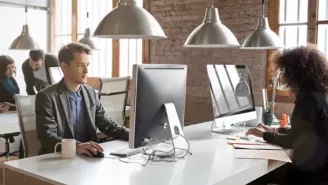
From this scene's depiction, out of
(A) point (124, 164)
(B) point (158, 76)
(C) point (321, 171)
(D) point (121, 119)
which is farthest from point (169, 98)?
(D) point (121, 119)

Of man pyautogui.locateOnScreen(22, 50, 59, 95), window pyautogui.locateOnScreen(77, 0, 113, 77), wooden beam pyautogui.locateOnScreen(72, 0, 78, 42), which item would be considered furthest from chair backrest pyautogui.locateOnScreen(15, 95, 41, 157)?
wooden beam pyautogui.locateOnScreen(72, 0, 78, 42)

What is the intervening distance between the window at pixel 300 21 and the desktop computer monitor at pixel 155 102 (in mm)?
2057

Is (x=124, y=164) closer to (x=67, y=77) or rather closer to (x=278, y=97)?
(x=67, y=77)

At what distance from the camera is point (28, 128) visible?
229 centimetres

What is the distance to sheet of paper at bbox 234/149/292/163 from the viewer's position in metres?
1.92

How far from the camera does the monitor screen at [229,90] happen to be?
2.43 metres

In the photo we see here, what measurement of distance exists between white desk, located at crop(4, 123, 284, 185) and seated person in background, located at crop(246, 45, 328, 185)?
0.21 meters

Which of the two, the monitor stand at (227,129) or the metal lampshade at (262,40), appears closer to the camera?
the monitor stand at (227,129)

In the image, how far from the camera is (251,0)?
4.05 meters

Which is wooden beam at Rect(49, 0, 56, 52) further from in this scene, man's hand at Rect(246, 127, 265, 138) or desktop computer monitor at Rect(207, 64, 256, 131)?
man's hand at Rect(246, 127, 265, 138)

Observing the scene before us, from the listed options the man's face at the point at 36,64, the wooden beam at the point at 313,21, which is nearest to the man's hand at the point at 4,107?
the man's face at the point at 36,64

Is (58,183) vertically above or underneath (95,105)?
underneath

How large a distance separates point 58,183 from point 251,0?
3192 mm

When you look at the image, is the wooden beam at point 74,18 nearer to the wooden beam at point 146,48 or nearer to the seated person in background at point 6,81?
the wooden beam at point 146,48
